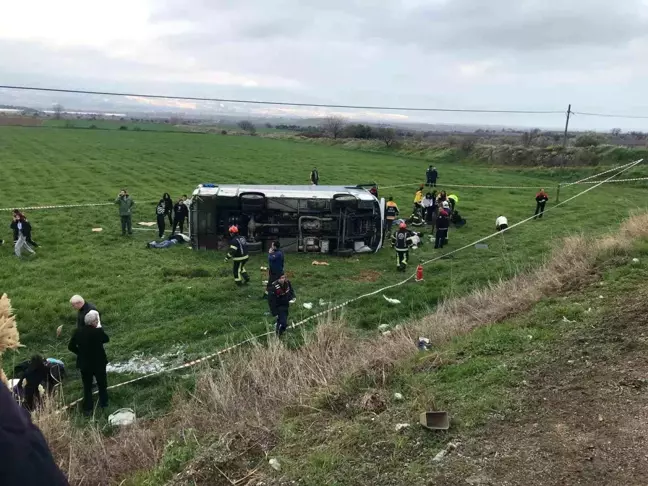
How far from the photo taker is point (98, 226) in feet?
62.1

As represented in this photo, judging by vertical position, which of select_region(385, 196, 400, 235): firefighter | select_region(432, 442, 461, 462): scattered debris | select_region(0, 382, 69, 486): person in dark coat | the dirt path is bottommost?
select_region(432, 442, 461, 462): scattered debris

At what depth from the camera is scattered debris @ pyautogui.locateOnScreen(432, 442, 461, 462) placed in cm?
465

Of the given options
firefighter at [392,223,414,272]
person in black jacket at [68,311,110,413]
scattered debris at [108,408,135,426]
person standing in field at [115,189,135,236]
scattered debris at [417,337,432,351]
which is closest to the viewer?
scattered debris at [108,408,135,426]

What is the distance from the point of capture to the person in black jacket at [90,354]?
7406 millimetres

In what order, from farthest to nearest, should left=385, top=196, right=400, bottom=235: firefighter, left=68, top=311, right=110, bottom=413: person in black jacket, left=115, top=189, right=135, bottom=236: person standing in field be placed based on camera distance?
left=385, top=196, right=400, bottom=235: firefighter, left=115, top=189, right=135, bottom=236: person standing in field, left=68, top=311, right=110, bottom=413: person in black jacket

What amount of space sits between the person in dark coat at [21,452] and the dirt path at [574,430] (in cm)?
345

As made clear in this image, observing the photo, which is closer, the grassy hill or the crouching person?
the crouching person

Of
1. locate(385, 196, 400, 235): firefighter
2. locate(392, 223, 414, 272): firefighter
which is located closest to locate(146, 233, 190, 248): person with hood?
locate(385, 196, 400, 235): firefighter

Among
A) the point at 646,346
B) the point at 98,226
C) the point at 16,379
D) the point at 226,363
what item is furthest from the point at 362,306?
the point at 98,226

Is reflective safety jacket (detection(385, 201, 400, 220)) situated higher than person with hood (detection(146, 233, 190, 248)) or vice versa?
reflective safety jacket (detection(385, 201, 400, 220))

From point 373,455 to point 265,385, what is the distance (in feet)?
7.14

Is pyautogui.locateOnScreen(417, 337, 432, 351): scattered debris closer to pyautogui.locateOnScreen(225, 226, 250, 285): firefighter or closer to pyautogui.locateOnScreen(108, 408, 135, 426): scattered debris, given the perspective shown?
pyautogui.locateOnScreen(108, 408, 135, 426): scattered debris

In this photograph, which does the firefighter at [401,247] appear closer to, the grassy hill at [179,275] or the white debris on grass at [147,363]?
the grassy hill at [179,275]

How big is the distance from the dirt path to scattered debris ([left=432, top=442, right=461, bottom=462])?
0.06 m
